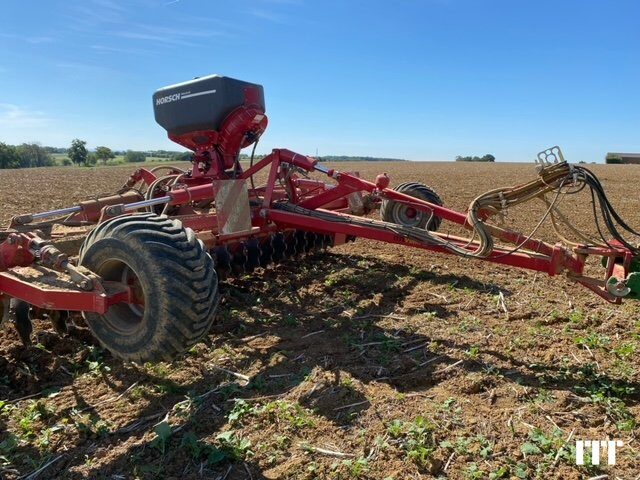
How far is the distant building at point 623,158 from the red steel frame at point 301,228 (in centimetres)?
6210

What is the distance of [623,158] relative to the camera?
59.5 metres

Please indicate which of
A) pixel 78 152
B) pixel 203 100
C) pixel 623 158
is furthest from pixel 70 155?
pixel 203 100

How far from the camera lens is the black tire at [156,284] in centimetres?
323

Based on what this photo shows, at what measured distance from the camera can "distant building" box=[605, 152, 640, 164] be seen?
58719 millimetres

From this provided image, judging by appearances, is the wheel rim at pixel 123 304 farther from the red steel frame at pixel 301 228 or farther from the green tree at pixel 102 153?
the green tree at pixel 102 153

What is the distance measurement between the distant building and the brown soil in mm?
62441

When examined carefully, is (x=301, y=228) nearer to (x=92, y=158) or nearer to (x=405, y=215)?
(x=405, y=215)

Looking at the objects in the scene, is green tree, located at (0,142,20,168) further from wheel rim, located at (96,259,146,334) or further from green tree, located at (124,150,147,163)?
wheel rim, located at (96,259,146,334)

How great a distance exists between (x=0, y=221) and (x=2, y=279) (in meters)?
7.55

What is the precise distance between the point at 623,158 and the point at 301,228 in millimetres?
64354

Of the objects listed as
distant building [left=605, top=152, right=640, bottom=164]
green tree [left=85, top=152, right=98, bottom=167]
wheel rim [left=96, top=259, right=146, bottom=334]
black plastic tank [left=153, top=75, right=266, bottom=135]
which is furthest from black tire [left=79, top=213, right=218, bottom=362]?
green tree [left=85, top=152, right=98, bottom=167]

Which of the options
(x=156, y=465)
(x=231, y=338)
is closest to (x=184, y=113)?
(x=231, y=338)

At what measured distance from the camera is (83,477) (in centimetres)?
269

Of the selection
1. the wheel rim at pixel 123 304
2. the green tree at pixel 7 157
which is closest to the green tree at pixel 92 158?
the green tree at pixel 7 157
